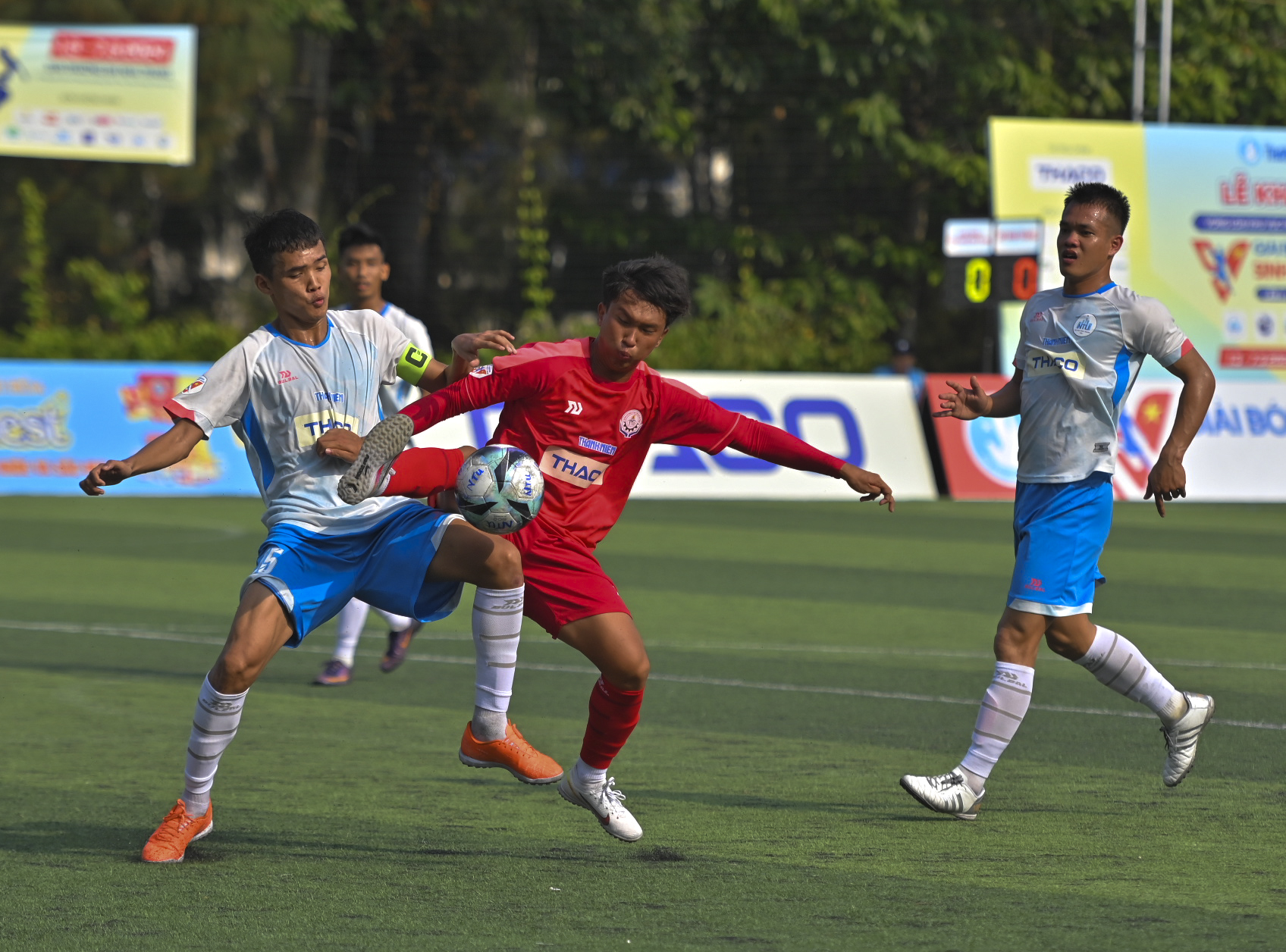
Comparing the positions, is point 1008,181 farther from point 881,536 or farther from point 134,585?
point 134,585

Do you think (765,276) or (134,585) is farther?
(765,276)

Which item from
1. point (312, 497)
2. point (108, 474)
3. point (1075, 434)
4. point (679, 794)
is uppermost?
point (1075, 434)

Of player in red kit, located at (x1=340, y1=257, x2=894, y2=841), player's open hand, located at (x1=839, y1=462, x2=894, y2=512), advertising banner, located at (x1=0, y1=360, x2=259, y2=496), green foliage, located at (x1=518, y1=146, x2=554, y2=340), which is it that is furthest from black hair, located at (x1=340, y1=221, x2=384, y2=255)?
green foliage, located at (x1=518, y1=146, x2=554, y2=340)

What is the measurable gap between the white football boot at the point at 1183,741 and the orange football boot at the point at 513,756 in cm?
219

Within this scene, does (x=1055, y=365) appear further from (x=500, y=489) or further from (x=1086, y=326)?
(x=500, y=489)

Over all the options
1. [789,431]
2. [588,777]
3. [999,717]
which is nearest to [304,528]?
[588,777]

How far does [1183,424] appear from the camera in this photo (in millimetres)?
5754

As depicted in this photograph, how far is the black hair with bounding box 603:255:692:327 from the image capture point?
17.3 feet

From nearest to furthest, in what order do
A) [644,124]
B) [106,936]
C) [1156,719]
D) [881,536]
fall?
[106,936]
[1156,719]
[881,536]
[644,124]

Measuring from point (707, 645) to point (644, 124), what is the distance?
69.2 feet

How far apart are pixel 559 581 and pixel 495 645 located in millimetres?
285

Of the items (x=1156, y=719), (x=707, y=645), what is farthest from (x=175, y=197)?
(x=1156, y=719)

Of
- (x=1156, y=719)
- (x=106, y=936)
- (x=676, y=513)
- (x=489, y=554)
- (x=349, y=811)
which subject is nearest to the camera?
(x=106, y=936)

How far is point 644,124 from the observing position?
29.8 meters
